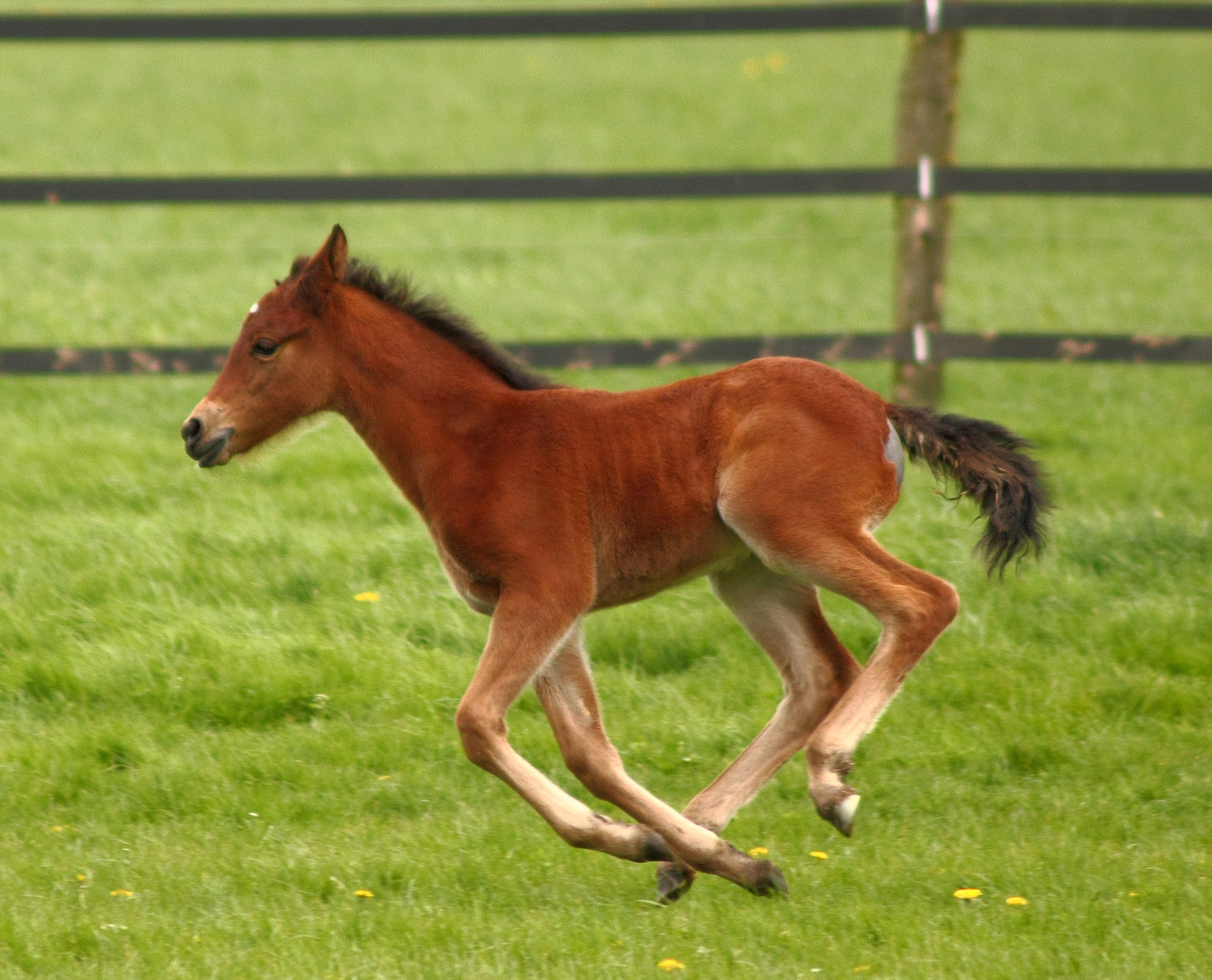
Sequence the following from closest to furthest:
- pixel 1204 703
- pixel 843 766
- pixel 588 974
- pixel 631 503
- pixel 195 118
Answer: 1. pixel 588 974
2. pixel 843 766
3. pixel 631 503
4. pixel 1204 703
5. pixel 195 118

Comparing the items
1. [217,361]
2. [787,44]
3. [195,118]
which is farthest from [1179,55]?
[217,361]

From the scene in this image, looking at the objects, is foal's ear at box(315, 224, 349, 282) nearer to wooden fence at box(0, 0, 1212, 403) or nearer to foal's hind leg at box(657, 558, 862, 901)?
foal's hind leg at box(657, 558, 862, 901)

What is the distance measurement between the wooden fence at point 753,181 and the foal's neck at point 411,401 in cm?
311

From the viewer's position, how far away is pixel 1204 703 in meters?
5.46

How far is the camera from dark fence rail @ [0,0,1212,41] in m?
7.82

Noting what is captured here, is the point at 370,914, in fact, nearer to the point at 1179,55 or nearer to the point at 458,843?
the point at 458,843

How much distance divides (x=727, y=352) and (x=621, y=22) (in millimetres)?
1705

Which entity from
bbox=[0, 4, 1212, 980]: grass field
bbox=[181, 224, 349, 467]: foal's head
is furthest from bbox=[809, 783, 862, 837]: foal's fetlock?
bbox=[181, 224, 349, 467]: foal's head

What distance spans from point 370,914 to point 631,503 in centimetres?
129

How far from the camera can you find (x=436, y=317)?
184 inches

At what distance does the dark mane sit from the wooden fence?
9.78ft

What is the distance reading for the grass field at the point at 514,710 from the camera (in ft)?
13.3

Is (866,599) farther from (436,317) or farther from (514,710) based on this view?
(514,710)

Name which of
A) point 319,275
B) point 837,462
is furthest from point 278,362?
point 837,462
